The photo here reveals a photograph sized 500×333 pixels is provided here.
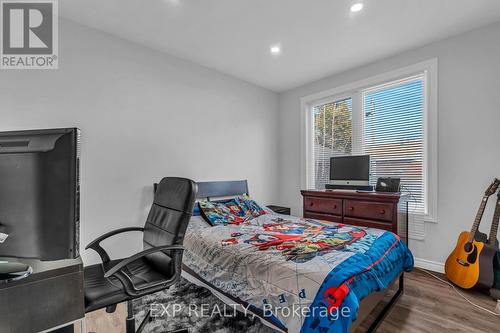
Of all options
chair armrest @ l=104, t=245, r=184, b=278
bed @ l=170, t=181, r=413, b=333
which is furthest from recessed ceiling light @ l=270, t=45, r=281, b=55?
chair armrest @ l=104, t=245, r=184, b=278

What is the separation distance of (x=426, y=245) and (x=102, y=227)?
380 centimetres

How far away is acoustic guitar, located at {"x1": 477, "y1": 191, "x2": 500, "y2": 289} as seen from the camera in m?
2.30

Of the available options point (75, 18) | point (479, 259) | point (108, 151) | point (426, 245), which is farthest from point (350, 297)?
point (75, 18)

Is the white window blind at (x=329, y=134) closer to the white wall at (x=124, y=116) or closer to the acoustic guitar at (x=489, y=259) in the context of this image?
the white wall at (x=124, y=116)

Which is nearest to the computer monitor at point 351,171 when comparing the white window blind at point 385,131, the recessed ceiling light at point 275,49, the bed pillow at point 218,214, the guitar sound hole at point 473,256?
the white window blind at point 385,131

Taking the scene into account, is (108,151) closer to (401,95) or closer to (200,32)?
(200,32)

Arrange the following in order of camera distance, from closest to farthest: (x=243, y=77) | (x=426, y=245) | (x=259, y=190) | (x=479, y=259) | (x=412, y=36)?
1. (x=479, y=259)
2. (x=412, y=36)
3. (x=426, y=245)
4. (x=243, y=77)
5. (x=259, y=190)

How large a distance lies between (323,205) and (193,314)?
84.9 inches

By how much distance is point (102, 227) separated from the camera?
2.59 metres

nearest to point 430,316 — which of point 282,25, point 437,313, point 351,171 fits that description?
point 437,313

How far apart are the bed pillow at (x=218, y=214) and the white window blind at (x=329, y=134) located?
1851mm

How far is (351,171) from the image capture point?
336cm

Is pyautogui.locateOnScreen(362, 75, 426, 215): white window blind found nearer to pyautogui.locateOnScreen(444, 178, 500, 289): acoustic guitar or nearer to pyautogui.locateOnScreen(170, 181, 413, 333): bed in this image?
pyautogui.locateOnScreen(444, 178, 500, 289): acoustic guitar

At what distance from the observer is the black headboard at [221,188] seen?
3388mm
